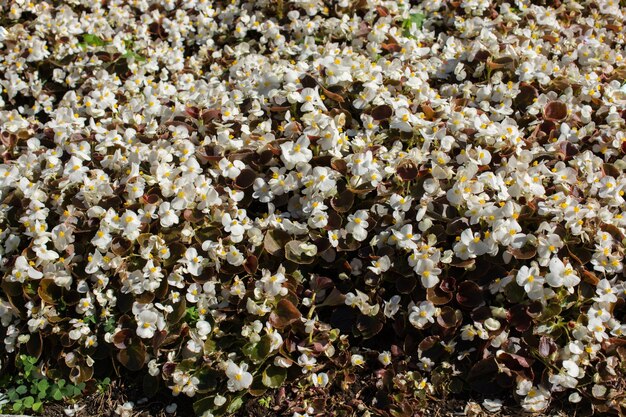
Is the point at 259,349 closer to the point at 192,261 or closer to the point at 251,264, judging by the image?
the point at 251,264

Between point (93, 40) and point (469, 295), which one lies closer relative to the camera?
point (469, 295)

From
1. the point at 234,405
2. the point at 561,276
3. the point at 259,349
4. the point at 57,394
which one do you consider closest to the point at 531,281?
the point at 561,276

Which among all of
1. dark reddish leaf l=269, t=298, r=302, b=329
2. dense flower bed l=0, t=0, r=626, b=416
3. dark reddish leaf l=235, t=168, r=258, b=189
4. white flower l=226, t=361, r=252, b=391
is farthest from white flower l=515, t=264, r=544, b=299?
dark reddish leaf l=235, t=168, r=258, b=189

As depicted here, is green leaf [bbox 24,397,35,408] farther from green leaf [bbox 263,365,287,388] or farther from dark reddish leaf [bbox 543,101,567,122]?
dark reddish leaf [bbox 543,101,567,122]

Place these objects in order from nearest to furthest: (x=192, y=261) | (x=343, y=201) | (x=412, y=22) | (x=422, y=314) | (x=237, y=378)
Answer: (x=237, y=378) < (x=422, y=314) < (x=192, y=261) < (x=343, y=201) < (x=412, y=22)

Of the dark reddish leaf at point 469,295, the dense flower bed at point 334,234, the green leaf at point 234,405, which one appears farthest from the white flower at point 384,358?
the green leaf at point 234,405

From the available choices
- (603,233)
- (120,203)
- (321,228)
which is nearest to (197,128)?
(120,203)
